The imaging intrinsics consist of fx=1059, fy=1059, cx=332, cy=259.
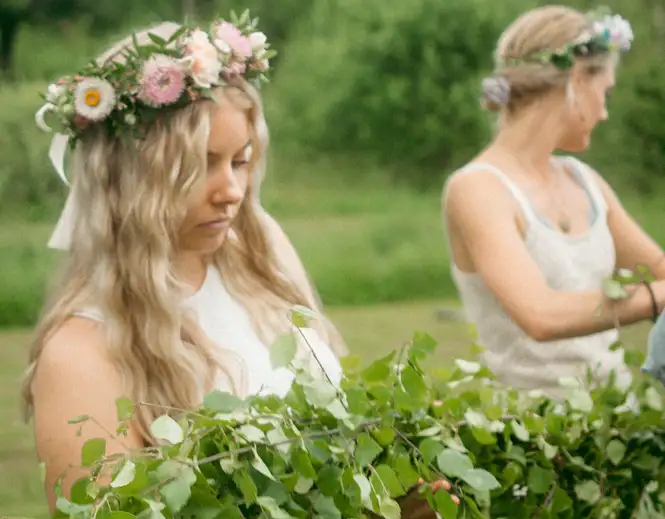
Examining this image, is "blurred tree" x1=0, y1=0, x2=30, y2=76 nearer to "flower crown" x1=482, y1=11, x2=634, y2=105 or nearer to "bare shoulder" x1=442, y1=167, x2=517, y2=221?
"flower crown" x1=482, y1=11, x2=634, y2=105

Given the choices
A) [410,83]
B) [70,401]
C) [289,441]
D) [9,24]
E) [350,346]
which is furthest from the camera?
[410,83]

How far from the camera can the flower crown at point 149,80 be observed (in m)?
1.72

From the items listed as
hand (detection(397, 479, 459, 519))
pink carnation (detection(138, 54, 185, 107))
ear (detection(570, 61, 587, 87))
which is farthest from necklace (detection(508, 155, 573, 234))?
hand (detection(397, 479, 459, 519))

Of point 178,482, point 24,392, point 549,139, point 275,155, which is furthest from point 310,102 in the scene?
point 178,482

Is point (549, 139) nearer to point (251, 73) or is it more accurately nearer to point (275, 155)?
point (251, 73)

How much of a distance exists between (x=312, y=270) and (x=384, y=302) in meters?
0.65

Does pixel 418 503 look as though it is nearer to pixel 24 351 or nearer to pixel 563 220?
pixel 563 220

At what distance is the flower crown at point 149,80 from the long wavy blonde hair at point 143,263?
27 millimetres

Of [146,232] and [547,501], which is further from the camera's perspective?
[146,232]

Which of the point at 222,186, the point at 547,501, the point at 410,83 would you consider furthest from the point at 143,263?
the point at 410,83

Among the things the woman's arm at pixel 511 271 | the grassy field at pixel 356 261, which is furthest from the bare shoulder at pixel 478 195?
the grassy field at pixel 356 261

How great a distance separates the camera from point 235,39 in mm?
1855

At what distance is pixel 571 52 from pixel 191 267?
3.46 ft

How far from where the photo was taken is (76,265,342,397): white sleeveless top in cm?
176
